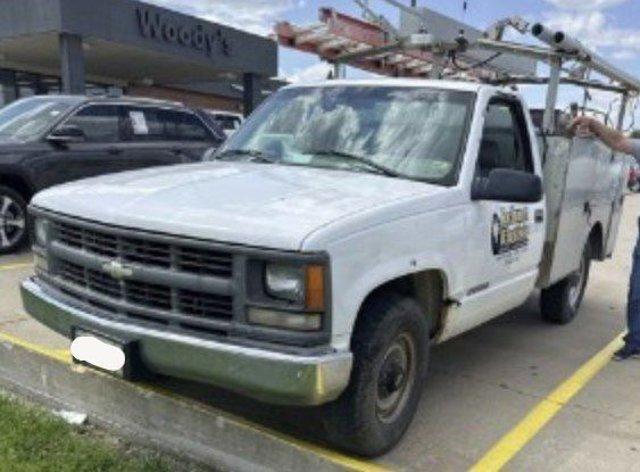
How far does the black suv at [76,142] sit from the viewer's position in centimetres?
834

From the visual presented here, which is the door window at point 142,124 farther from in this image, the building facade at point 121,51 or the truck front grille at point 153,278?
the building facade at point 121,51

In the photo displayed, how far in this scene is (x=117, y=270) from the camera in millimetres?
3490

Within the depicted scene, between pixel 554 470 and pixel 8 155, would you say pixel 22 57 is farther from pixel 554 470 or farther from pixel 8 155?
pixel 554 470

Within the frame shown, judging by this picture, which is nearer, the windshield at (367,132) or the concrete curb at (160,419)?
the concrete curb at (160,419)

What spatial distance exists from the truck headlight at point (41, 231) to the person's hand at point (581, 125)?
383cm

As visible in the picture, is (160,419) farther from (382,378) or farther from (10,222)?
(10,222)

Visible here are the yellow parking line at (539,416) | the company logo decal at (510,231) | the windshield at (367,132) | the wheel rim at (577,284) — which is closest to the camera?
the yellow parking line at (539,416)

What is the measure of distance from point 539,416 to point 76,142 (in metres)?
6.19

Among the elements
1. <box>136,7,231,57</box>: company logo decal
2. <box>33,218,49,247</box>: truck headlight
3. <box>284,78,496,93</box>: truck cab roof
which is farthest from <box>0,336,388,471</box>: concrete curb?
<box>136,7,231,57</box>: company logo decal

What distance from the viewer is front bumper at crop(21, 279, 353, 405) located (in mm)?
3129

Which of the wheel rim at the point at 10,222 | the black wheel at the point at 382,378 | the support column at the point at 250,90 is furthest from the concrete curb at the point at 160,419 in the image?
the support column at the point at 250,90

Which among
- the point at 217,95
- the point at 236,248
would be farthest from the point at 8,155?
the point at 217,95

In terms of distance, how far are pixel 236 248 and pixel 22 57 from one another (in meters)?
23.9

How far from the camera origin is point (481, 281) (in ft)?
14.8
